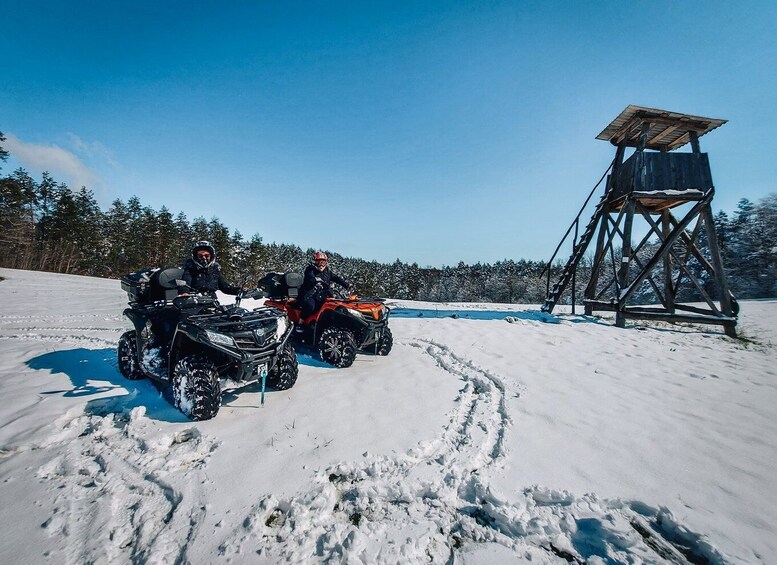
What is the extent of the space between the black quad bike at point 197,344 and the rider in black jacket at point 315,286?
136 cm

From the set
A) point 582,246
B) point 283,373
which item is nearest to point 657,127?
point 582,246

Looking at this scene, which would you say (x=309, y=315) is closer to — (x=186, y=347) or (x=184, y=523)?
(x=186, y=347)

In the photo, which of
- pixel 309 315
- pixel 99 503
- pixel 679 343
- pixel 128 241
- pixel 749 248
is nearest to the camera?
pixel 99 503

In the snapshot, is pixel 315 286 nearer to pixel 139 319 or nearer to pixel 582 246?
pixel 139 319

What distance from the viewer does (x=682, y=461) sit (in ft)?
10.7

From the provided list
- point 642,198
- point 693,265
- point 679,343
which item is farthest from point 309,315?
point 693,265

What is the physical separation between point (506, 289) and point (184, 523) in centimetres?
7490

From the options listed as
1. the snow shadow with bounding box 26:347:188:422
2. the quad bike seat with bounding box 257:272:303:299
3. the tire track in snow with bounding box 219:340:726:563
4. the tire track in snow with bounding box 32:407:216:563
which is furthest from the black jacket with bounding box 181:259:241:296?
the tire track in snow with bounding box 219:340:726:563

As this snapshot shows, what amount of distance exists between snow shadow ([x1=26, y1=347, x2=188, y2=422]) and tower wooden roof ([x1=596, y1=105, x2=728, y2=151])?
1451cm

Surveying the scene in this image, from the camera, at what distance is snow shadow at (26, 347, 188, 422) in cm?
428

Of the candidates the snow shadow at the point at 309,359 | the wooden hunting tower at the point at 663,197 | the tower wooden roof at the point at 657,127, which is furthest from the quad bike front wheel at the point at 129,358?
the tower wooden roof at the point at 657,127

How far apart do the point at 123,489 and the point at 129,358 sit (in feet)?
11.6

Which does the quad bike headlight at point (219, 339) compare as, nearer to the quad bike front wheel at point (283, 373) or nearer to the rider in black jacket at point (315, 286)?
the quad bike front wheel at point (283, 373)

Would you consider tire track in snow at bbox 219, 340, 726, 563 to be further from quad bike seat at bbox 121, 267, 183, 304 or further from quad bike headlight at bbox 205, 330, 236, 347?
quad bike seat at bbox 121, 267, 183, 304
